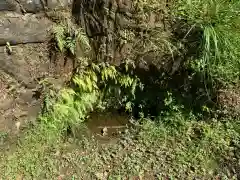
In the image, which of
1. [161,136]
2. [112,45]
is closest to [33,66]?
[112,45]

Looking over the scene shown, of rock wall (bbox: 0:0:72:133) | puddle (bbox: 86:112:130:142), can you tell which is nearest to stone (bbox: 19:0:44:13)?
rock wall (bbox: 0:0:72:133)

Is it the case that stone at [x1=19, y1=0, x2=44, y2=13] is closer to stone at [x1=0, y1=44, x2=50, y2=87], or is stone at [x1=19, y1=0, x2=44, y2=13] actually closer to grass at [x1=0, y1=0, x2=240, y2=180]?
grass at [x1=0, y1=0, x2=240, y2=180]

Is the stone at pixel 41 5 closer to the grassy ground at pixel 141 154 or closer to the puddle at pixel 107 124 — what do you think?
the grassy ground at pixel 141 154

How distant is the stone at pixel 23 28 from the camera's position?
4.89 meters

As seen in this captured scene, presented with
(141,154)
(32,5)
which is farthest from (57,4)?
(141,154)

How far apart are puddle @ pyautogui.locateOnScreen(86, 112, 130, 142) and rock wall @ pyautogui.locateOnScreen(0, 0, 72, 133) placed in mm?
A: 802

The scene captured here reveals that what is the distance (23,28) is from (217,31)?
242cm

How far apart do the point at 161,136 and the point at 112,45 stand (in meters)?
1.35

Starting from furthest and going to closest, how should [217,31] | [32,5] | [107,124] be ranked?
1. [107,124]
2. [32,5]
3. [217,31]

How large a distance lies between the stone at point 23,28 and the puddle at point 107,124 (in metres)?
1.36

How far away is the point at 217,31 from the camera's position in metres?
4.83

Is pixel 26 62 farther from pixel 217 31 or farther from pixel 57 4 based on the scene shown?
pixel 217 31

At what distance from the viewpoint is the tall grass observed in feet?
15.9

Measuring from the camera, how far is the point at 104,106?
581cm
